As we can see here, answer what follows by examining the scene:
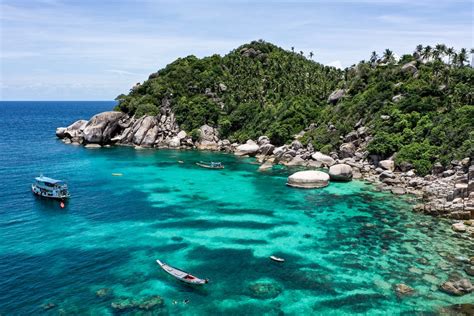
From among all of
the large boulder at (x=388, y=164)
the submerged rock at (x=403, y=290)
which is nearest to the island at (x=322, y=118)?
the large boulder at (x=388, y=164)

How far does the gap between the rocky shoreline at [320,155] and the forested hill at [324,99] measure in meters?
2.38

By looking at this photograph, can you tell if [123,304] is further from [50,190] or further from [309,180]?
[309,180]

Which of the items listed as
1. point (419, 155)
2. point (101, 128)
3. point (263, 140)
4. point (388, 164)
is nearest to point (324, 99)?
point (263, 140)

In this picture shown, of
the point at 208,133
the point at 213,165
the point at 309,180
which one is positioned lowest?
the point at 309,180

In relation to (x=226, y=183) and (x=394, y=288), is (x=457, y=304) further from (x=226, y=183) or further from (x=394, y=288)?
(x=226, y=183)

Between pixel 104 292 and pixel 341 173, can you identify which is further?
pixel 341 173

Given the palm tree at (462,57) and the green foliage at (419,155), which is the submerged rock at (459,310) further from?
the palm tree at (462,57)

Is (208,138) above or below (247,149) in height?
above

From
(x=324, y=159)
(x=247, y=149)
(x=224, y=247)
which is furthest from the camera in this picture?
(x=247, y=149)

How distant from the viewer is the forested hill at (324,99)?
72688 mm

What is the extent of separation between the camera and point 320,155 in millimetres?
81812

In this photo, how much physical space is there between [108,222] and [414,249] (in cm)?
3656

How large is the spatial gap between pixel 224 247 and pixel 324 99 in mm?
85054

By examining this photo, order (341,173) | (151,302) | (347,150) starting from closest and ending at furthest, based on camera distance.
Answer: (151,302), (341,173), (347,150)
